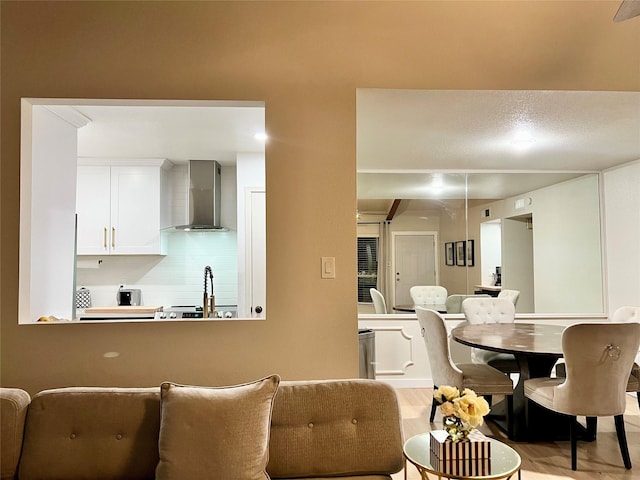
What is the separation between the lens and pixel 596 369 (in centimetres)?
291

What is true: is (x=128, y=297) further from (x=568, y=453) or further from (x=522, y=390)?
(x=568, y=453)

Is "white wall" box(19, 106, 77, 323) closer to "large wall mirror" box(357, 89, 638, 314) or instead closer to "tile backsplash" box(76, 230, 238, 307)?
"tile backsplash" box(76, 230, 238, 307)

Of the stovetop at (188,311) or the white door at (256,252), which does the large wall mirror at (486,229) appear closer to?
the white door at (256,252)

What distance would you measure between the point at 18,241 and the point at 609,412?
3.69 meters

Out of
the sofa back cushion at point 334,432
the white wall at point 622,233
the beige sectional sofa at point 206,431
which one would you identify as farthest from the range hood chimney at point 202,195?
the white wall at point 622,233

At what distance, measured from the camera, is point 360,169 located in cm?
508

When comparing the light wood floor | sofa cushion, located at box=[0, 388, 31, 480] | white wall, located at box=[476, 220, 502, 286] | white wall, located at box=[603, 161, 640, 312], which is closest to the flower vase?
the light wood floor

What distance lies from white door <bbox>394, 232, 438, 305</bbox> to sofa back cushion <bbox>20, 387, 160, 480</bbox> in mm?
3860

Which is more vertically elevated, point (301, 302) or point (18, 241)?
point (18, 241)

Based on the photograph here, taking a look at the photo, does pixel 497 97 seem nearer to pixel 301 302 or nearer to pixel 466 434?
pixel 301 302

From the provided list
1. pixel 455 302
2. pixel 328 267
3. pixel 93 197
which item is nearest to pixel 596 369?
pixel 328 267

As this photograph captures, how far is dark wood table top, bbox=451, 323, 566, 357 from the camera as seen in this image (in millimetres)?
3186

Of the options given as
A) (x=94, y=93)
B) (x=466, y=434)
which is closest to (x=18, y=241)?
(x=94, y=93)

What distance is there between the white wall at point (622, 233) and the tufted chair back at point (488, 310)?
1302 mm
